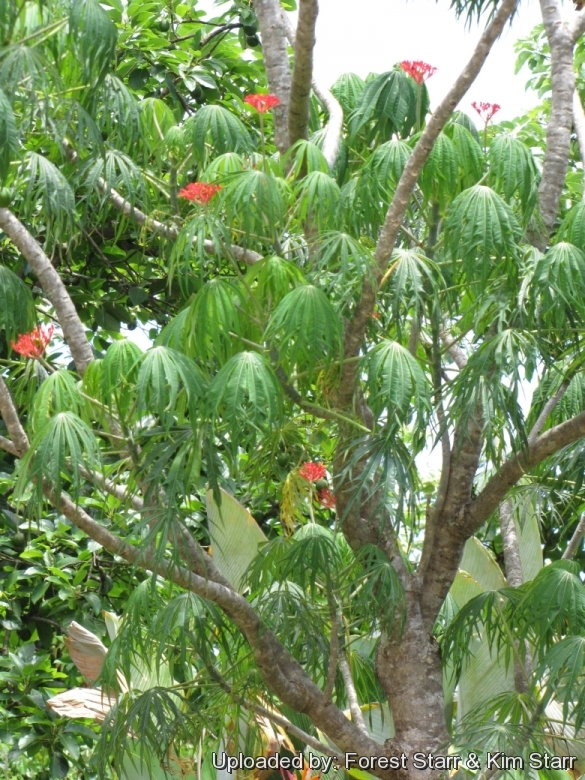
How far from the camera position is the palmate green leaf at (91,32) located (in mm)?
1674

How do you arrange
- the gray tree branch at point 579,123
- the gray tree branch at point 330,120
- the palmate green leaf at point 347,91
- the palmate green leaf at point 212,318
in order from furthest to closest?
the palmate green leaf at point 347,91
the gray tree branch at point 579,123
the gray tree branch at point 330,120
the palmate green leaf at point 212,318

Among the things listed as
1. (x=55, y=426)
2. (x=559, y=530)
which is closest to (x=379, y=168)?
(x=55, y=426)

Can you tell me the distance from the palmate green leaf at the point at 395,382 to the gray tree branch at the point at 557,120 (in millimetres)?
710

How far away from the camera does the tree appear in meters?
1.73

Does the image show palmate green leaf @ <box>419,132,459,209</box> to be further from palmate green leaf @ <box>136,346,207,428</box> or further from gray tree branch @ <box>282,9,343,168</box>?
palmate green leaf @ <box>136,346,207,428</box>

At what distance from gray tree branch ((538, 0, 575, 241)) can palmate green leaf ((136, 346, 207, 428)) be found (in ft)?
3.34

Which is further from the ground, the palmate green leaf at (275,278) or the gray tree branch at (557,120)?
the gray tree branch at (557,120)

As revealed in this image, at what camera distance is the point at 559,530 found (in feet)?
12.0

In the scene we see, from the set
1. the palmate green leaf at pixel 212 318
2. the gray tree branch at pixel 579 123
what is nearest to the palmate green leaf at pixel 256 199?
the palmate green leaf at pixel 212 318

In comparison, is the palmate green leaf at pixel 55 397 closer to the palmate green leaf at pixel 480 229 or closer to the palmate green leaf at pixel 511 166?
the palmate green leaf at pixel 480 229

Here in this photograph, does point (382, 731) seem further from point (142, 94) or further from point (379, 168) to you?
point (142, 94)

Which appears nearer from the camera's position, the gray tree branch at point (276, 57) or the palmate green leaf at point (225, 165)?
the palmate green leaf at point (225, 165)

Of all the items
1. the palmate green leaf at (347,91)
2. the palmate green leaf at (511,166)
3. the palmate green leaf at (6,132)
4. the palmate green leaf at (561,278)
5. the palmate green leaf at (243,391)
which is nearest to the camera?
the palmate green leaf at (6,132)

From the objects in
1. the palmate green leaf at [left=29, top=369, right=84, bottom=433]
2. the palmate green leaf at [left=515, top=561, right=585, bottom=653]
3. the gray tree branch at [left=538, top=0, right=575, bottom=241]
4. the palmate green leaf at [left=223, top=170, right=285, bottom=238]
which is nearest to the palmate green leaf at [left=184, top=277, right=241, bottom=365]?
the palmate green leaf at [left=223, top=170, right=285, bottom=238]
